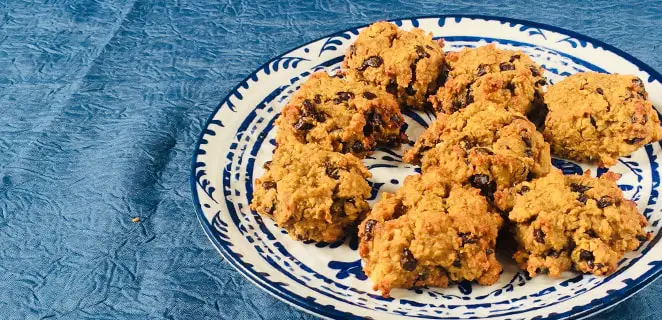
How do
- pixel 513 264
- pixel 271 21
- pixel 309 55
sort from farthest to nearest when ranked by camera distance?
pixel 271 21 < pixel 309 55 < pixel 513 264

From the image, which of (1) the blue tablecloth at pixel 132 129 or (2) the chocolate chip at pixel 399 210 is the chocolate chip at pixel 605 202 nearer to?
(1) the blue tablecloth at pixel 132 129

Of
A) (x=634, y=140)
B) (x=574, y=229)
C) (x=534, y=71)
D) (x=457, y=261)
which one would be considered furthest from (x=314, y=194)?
(x=634, y=140)

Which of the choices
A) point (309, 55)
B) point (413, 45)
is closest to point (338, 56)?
point (309, 55)

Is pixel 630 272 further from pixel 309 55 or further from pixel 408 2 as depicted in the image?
pixel 408 2

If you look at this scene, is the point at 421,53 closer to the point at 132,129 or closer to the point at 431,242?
the point at 431,242

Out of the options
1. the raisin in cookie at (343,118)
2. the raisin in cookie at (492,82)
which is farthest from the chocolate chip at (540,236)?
the raisin in cookie at (343,118)

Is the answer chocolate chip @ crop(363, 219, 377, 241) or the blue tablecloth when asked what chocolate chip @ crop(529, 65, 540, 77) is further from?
chocolate chip @ crop(363, 219, 377, 241)
